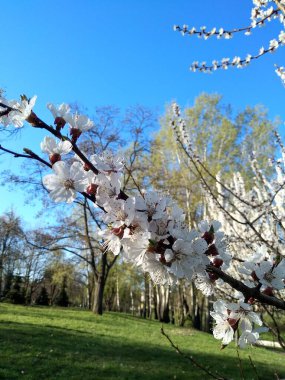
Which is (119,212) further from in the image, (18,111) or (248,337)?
(248,337)

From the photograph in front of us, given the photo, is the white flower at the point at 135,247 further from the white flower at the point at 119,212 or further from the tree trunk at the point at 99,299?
the tree trunk at the point at 99,299

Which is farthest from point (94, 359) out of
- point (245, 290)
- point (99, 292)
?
point (99, 292)

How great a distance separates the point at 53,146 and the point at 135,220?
36 cm

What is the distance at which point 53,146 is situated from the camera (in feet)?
4.30

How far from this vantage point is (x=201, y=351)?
11.6 m

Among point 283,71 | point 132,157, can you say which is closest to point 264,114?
point 132,157

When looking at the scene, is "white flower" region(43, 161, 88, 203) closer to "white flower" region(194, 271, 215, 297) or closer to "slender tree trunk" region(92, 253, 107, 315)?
"white flower" region(194, 271, 215, 297)

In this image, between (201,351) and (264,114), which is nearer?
(201,351)

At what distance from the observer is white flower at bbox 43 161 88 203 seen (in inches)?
50.8

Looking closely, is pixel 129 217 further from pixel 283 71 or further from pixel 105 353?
pixel 105 353

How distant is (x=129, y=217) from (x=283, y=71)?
10.3 feet

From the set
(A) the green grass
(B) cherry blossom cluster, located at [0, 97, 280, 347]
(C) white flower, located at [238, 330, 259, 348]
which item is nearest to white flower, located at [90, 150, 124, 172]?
(B) cherry blossom cluster, located at [0, 97, 280, 347]

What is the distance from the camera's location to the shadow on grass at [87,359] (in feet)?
23.0

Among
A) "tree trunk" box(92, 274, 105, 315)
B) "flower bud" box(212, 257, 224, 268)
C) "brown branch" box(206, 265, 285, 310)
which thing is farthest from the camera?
"tree trunk" box(92, 274, 105, 315)
